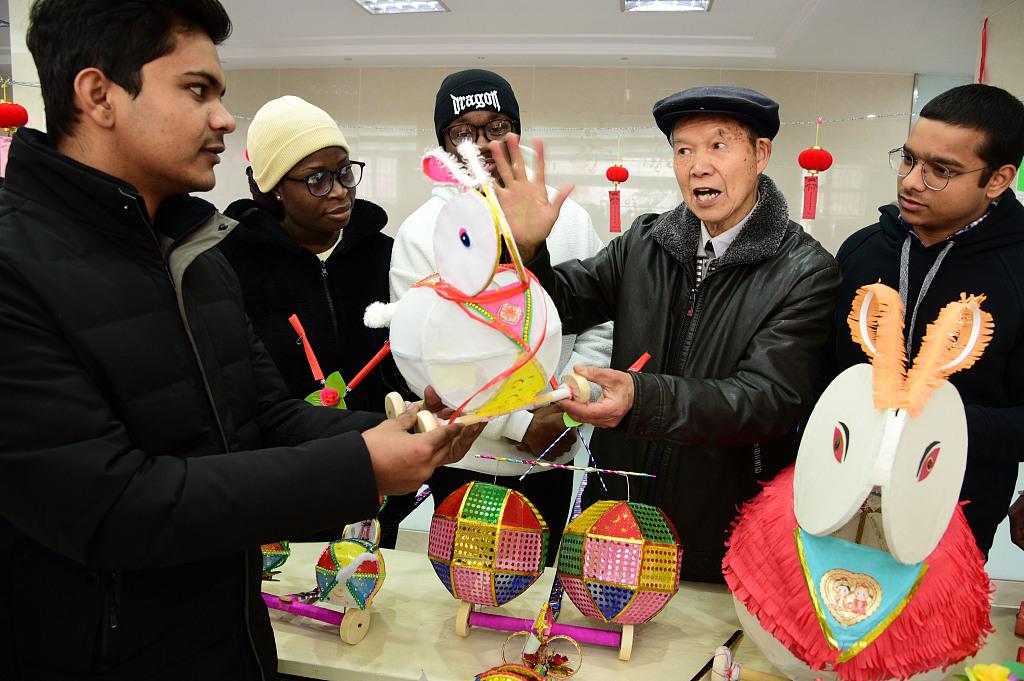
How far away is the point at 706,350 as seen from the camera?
139 cm

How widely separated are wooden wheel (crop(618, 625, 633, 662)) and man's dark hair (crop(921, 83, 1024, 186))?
45.5 inches

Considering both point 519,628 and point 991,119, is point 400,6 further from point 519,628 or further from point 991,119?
point 519,628

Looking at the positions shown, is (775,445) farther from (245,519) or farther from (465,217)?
(245,519)

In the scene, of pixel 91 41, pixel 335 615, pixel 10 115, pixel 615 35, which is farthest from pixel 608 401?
pixel 615 35

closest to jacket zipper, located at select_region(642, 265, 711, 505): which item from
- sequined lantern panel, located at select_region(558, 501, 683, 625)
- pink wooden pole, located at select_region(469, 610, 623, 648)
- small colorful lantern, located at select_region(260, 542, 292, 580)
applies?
sequined lantern panel, located at select_region(558, 501, 683, 625)

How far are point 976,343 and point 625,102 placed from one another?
19.0 feet

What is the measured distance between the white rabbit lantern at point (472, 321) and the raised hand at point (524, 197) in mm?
173

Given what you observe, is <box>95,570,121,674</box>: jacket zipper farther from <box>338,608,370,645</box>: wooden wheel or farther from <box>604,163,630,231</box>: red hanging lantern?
<box>604,163,630,231</box>: red hanging lantern

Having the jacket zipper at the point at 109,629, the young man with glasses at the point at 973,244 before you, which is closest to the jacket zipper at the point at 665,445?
the young man with glasses at the point at 973,244

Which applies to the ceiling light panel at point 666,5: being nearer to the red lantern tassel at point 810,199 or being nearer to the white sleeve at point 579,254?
the red lantern tassel at point 810,199

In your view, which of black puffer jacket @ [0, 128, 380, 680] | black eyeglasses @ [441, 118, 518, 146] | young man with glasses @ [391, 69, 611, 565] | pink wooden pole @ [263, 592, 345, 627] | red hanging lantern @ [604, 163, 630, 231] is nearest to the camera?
black puffer jacket @ [0, 128, 380, 680]

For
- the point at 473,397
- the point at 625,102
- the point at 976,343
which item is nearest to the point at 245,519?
the point at 473,397

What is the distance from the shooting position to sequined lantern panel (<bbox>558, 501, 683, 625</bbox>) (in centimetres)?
119

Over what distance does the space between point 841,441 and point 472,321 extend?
55 centimetres
